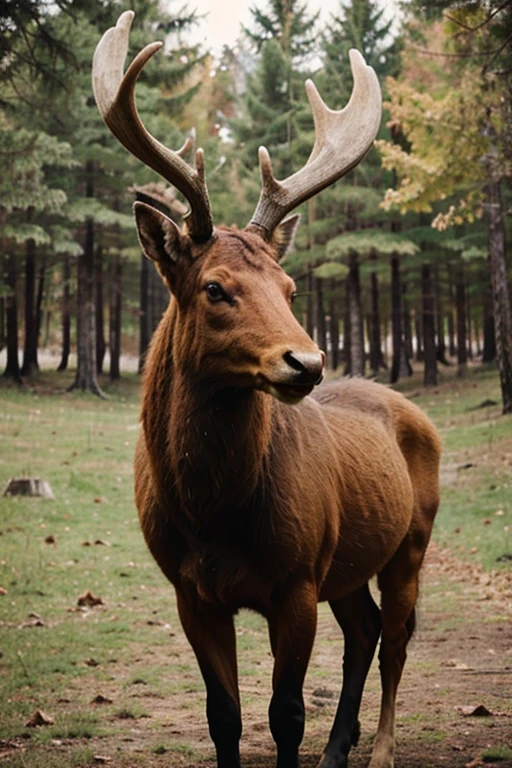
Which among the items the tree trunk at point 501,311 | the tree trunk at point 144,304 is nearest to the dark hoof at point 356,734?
the tree trunk at point 501,311

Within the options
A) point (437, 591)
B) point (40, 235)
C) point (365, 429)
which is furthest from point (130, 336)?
point (365, 429)

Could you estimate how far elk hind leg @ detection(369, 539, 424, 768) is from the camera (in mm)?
5293

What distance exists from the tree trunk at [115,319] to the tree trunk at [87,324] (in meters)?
5.62

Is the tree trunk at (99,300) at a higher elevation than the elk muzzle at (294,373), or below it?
higher

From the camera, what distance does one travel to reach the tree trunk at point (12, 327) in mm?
29984

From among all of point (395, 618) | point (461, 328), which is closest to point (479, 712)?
point (395, 618)

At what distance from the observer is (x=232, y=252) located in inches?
158

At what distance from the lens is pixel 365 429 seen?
5.42 metres

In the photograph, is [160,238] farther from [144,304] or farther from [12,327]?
[144,304]

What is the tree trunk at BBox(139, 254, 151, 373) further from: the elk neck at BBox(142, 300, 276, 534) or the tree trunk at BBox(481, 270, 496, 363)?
the elk neck at BBox(142, 300, 276, 534)

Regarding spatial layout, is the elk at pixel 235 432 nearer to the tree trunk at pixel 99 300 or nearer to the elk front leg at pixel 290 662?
the elk front leg at pixel 290 662

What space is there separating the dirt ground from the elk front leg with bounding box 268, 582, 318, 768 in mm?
860

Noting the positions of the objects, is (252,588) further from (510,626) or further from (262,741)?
(510,626)

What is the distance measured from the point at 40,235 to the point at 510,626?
19.4 m
